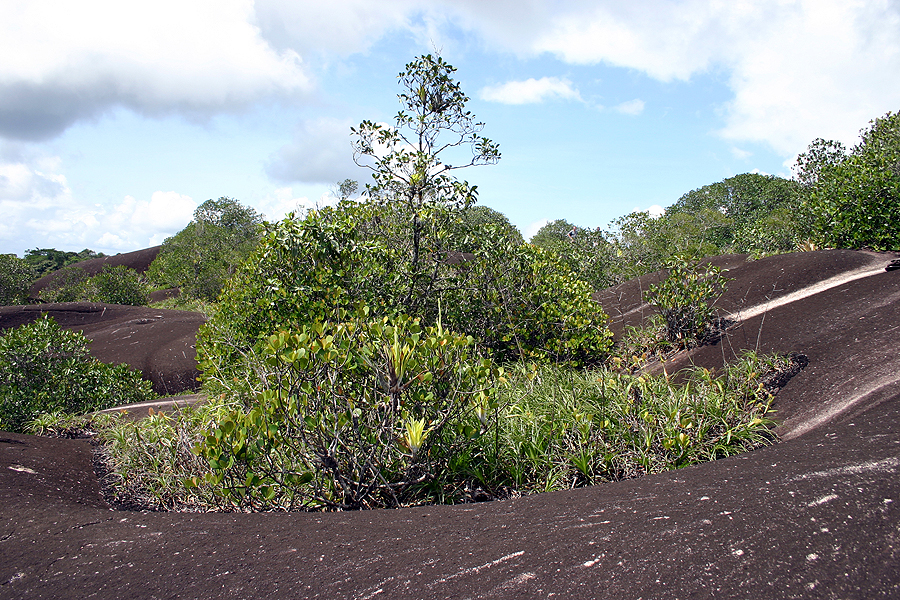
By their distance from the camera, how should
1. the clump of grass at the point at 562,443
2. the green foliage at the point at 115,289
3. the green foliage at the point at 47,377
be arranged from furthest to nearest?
the green foliage at the point at 115,289
the green foliage at the point at 47,377
the clump of grass at the point at 562,443

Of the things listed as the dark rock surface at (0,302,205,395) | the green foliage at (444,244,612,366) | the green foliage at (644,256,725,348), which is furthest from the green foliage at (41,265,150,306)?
the green foliage at (644,256,725,348)

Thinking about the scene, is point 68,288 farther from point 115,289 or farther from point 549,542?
point 549,542

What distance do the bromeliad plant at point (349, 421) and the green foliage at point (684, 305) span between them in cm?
456

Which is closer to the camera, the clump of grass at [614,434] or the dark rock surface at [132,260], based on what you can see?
the clump of grass at [614,434]

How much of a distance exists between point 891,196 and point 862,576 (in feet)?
34.9

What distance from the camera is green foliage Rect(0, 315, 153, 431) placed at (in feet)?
22.4

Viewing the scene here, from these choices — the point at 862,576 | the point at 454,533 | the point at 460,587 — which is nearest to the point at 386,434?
the point at 454,533

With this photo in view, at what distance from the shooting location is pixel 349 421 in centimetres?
369

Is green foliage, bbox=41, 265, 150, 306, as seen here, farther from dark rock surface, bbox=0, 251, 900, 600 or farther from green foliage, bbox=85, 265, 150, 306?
dark rock surface, bbox=0, 251, 900, 600

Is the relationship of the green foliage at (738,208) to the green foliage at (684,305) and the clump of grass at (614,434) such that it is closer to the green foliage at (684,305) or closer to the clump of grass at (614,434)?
the green foliage at (684,305)

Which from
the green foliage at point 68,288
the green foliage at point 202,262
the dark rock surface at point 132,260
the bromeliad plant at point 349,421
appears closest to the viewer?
the bromeliad plant at point 349,421

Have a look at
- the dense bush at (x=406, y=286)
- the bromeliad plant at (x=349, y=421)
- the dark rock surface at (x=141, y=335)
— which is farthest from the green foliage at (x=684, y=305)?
the dark rock surface at (x=141, y=335)

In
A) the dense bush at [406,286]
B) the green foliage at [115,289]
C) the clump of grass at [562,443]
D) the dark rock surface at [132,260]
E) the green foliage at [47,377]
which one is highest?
the dark rock surface at [132,260]

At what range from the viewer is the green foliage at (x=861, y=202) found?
394 inches
